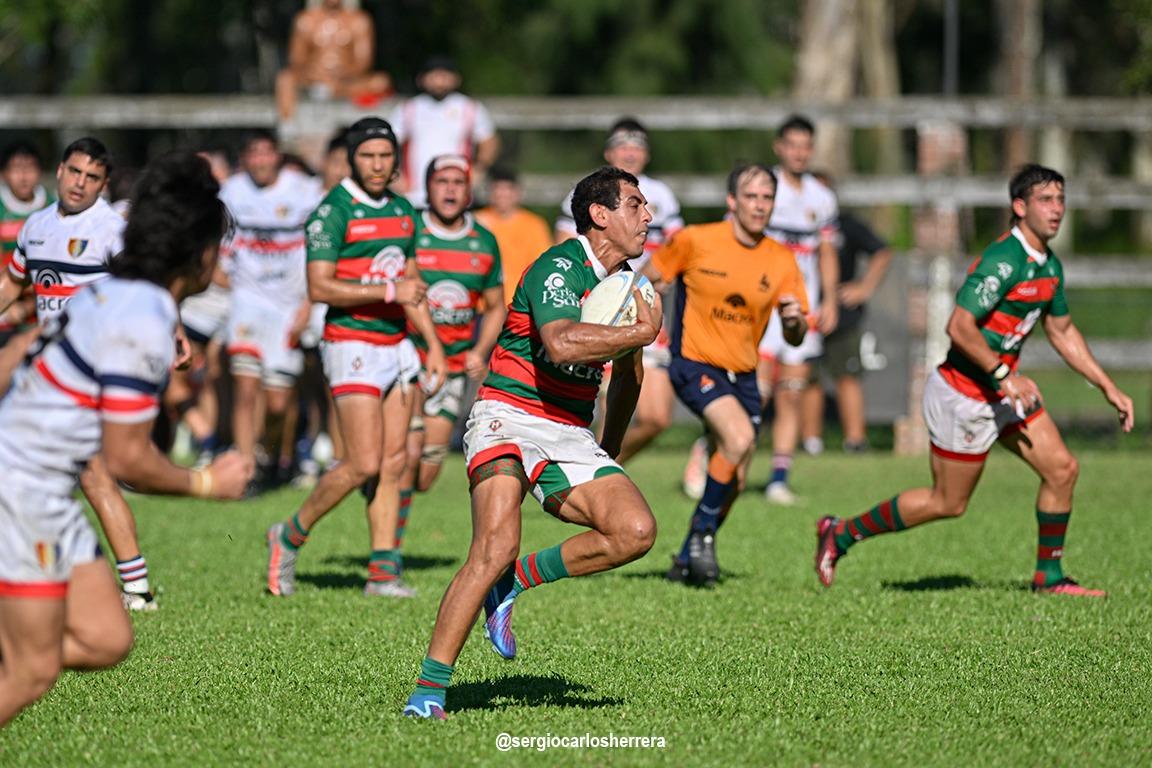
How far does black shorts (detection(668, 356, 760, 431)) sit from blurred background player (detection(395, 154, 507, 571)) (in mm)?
1237

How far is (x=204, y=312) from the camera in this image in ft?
45.3

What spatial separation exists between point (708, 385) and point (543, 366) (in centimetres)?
324

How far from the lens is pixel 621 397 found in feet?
22.5

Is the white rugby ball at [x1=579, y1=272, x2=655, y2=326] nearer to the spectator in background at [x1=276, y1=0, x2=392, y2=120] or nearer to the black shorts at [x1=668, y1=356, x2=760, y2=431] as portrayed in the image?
the black shorts at [x1=668, y1=356, x2=760, y2=431]

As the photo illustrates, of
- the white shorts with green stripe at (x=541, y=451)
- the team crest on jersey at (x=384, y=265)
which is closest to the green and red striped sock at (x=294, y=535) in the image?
the team crest on jersey at (x=384, y=265)

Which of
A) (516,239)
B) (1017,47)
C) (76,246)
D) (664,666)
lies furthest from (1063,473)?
(1017,47)

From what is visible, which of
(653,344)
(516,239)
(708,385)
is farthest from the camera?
(516,239)

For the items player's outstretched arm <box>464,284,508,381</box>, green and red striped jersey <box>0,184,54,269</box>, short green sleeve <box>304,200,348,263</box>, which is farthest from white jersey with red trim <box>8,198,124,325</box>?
green and red striped jersey <box>0,184,54,269</box>

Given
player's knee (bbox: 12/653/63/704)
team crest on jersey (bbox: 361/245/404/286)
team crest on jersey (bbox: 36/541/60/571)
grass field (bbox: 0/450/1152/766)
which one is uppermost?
team crest on jersey (bbox: 361/245/404/286)

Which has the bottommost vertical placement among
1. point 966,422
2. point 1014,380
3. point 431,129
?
point 966,422

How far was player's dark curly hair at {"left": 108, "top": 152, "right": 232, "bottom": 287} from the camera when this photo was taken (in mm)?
5270

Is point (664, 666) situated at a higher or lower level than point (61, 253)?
lower

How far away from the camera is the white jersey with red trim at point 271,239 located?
1382 centimetres

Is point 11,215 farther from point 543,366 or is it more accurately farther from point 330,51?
point 543,366
